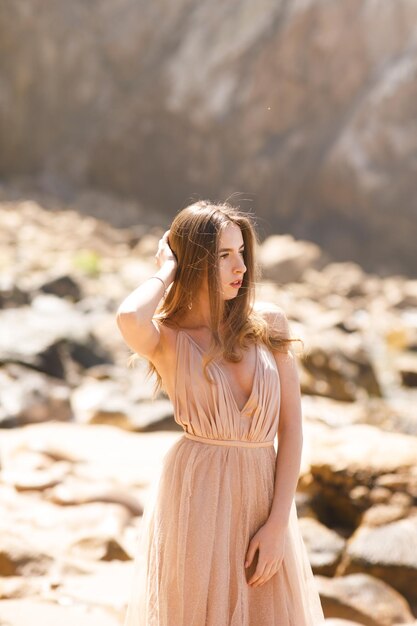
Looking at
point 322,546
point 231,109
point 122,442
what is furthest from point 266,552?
point 231,109

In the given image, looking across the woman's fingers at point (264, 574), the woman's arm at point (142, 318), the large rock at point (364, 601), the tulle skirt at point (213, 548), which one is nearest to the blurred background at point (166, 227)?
the large rock at point (364, 601)

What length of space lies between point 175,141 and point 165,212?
6.62 feet

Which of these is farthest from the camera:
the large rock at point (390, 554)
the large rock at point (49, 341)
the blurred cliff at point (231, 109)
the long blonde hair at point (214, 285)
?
the blurred cliff at point (231, 109)

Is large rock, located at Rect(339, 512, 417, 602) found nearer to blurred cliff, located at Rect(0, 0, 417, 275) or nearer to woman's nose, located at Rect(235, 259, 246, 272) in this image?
woman's nose, located at Rect(235, 259, 246, 272)

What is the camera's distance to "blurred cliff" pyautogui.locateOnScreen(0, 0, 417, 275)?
19938 millimetres

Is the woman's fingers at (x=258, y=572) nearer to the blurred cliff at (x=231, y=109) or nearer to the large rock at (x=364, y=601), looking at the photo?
the large rock at (x=364, y=601)

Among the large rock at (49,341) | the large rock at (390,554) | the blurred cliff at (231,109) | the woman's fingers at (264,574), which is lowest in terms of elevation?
the woman's fingers at (264,574)

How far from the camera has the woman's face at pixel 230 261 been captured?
2.13 metres

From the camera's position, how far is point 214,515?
2.01m

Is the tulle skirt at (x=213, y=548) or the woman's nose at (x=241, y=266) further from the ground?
the woman's nose at (x=241, y=266)

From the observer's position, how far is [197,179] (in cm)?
2248

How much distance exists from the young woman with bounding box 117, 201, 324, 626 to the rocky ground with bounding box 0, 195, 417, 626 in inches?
38.4

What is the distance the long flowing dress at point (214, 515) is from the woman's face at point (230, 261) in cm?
18

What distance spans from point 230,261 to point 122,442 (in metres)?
4.34
